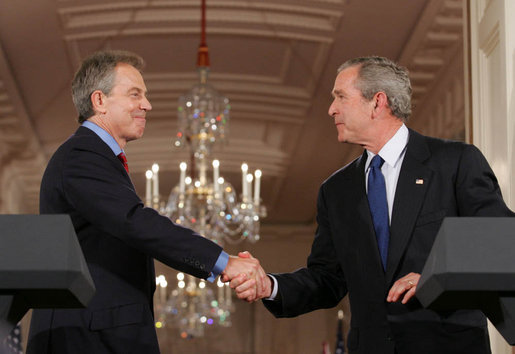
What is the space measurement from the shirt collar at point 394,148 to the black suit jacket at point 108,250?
721mm

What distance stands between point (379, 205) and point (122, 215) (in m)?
0.89

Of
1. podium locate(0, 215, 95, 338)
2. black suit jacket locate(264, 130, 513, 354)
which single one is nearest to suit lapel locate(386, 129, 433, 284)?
black suit jacket locate(264, 130, 513, 354)

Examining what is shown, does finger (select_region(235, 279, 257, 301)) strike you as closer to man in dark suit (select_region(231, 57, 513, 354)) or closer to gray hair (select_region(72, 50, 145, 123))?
man in dark suit (select_region(231, 57, 513, 354))

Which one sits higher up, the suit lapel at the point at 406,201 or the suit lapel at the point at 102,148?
the suit lapel at the point at 102,148

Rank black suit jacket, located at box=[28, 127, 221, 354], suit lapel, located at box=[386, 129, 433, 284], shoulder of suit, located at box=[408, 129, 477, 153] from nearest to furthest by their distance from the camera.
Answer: black suit jacket, located at box=[28, 127, 221, 354] → suit lapel, located at box=[386, 129, 433, 284] → shoulder of suit, located at box=[408, 129, 477, 153]

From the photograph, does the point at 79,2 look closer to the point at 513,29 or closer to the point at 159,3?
the point at 159,3

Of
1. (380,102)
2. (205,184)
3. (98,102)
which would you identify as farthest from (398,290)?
(205,184)

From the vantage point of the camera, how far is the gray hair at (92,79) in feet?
10.0

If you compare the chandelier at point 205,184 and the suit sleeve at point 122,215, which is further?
the chandelier at point 205,184

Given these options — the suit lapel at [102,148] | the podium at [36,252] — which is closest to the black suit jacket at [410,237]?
the suit lapel at [102,148]

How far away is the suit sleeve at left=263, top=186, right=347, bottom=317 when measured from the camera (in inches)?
128

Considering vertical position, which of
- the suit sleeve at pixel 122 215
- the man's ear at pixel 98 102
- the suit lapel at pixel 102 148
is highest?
the man's ear at pixel 98 102

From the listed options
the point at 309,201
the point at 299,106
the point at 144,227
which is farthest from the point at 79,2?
the point at 309,201

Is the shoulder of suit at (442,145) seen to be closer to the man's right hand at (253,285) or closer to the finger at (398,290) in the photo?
the finger at (398,290)
